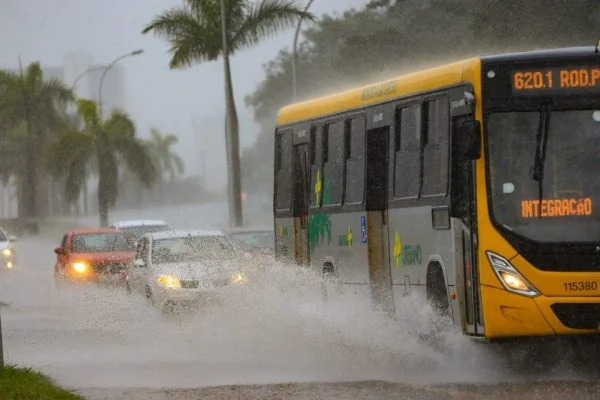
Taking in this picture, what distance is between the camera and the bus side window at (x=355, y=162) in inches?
694

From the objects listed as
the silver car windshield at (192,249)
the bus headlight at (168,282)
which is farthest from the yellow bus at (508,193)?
the silver car windshield at (192,249)

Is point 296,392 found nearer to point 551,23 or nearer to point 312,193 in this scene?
point 312,193

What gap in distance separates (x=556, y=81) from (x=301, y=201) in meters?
7.22

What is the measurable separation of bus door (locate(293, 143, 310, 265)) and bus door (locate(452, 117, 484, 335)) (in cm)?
605

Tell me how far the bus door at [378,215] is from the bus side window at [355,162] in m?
0.24

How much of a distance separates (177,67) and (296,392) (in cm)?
3231

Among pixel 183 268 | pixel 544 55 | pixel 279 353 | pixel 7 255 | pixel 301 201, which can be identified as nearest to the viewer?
pixel 544 55

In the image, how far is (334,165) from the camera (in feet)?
61.3

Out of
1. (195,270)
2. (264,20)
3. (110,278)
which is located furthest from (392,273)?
(264,20)

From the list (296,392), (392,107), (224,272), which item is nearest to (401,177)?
(392,107)

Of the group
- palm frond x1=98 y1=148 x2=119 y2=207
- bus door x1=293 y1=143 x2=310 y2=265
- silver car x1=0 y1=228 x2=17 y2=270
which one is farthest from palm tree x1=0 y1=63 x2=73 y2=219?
bus door x1=293 y1=143 x2=310 y2=265

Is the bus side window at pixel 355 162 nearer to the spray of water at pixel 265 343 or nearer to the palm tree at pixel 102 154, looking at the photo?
the spray of water at pixel 265 343

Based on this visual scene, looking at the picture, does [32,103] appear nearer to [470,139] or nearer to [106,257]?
[106,257]

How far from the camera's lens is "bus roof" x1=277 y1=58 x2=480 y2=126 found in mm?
14203
